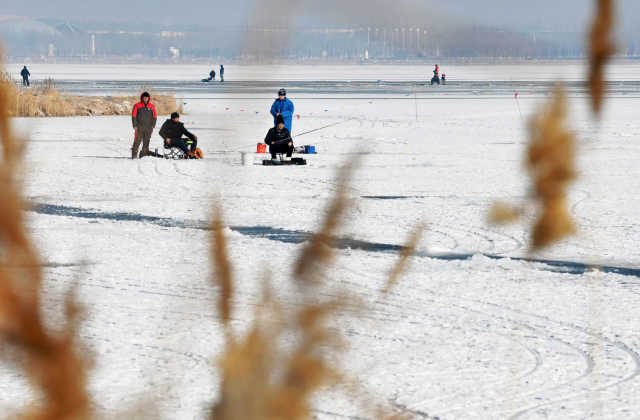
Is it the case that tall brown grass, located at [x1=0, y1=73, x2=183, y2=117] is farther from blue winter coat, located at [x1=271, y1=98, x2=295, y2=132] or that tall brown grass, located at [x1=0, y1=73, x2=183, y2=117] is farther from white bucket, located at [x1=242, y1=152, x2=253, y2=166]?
white bucket, located at [x1=242, y1=152, x2=253, y2=166]

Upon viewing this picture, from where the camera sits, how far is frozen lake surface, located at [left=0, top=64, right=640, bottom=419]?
2.86 ft

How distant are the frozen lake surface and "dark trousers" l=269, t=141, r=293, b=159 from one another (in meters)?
0.50

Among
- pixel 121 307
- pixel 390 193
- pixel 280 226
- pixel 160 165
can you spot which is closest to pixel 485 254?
pixel 280 226

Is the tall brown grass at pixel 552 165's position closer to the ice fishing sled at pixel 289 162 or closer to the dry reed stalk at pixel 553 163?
the dry reed stalk at pixel 553 163

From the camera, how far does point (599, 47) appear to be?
2.25 feet

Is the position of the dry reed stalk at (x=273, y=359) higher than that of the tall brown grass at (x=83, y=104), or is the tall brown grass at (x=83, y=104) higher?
the tall brown grass at (x=83, y=104)

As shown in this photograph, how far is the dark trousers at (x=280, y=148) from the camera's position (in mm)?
17125

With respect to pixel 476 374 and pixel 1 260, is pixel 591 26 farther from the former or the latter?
pixel 476 374

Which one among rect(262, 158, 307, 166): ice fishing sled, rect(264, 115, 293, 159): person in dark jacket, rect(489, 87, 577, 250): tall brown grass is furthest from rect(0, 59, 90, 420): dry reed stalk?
rect(264, 115, 293, 159): person in dark jacket

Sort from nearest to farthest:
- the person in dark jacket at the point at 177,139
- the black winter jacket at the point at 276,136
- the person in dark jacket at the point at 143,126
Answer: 1. the black winter jacket at the point at 276,136
2. the person in dark jacket at the point at 177,139
3. the person in dark jacket at the point at 143,126

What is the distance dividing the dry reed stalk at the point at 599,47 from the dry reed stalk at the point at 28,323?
0.40 m

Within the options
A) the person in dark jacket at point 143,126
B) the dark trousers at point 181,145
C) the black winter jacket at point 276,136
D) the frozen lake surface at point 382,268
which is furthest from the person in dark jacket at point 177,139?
the black winter jacket at point 276,136

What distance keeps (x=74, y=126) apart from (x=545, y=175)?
93.0 ft

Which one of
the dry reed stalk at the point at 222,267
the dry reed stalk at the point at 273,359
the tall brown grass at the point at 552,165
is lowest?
the dry reed stalk at the point at 273,359
